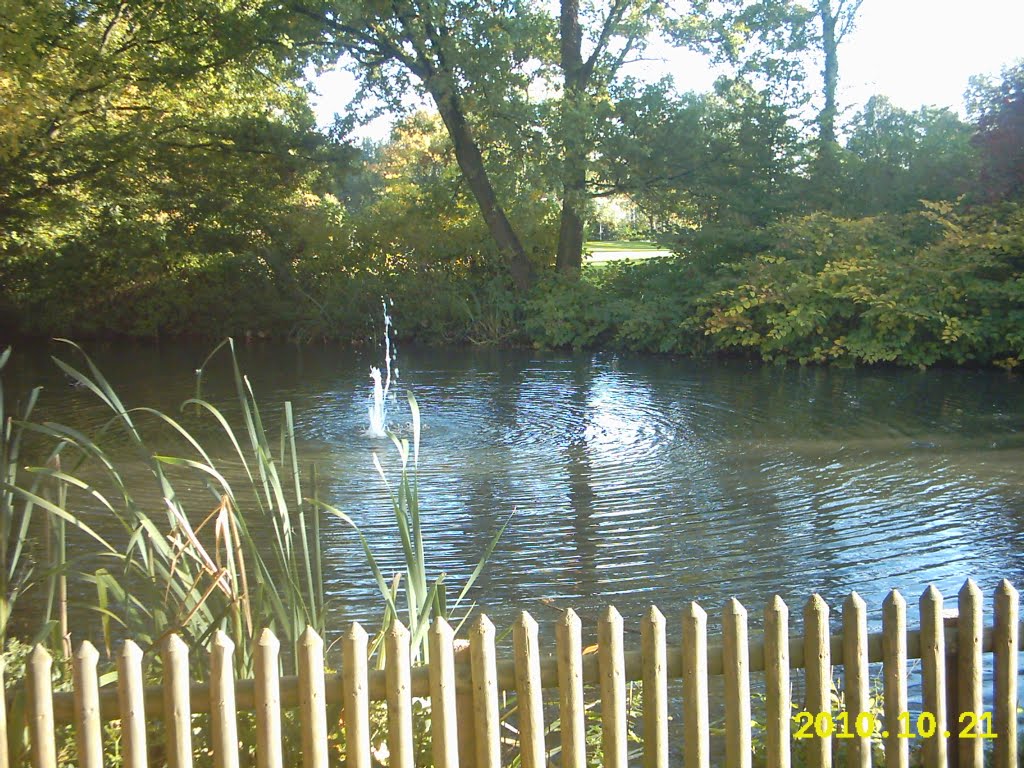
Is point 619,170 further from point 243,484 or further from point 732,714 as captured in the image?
point 732,714

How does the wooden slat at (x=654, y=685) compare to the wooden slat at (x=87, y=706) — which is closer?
the wooden slat at (x=87, y=706)

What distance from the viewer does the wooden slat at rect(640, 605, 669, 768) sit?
2693mm

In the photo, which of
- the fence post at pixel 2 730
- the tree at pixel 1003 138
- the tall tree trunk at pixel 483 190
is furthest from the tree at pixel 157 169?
the fence post at pixel 2 730

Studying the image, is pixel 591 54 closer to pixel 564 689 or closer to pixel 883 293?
pixel 883 293

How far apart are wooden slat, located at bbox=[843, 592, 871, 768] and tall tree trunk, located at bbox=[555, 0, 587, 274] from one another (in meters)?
15.9

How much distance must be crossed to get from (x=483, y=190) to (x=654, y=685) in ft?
62.3

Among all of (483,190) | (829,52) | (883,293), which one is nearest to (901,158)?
(883,293)

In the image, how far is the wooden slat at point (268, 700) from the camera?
8.35 ft

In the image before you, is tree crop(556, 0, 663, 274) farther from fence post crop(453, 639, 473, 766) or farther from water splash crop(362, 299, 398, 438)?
fence post crop(453, 639, 473, 766)

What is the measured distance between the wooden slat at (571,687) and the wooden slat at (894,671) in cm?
83

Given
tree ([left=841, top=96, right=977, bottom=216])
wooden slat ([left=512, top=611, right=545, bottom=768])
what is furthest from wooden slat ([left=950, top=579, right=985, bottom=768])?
tree ([left=841, top=96, right=977, bottom=216])

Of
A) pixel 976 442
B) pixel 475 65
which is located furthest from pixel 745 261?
pixel 976 442

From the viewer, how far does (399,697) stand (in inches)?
105
